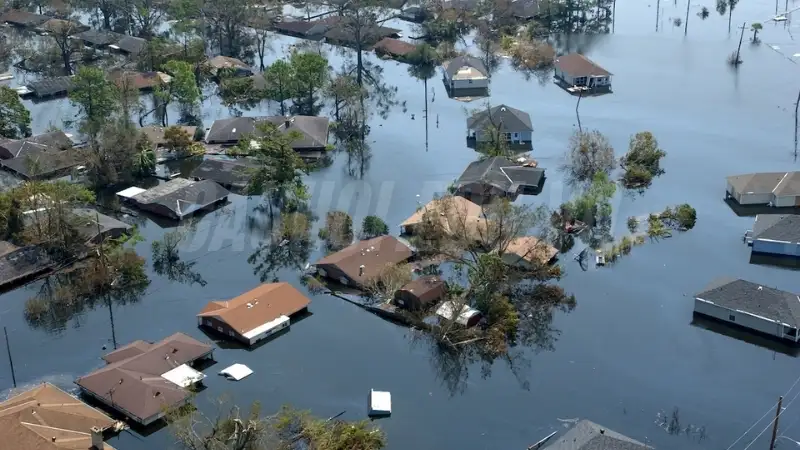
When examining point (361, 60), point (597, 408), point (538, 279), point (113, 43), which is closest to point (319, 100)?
point (361, 60)

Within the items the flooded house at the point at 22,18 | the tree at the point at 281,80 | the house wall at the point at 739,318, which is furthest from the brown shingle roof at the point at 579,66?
the flooded house at the point at 22,18

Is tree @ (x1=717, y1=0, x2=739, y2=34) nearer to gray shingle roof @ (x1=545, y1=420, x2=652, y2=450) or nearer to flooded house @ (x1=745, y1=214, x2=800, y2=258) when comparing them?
flooded house @ (x1=745, y1=214, x2=800, y2=258)

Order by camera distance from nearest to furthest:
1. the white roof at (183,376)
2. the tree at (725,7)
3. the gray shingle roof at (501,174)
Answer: the white roof at (183,376) < the gray shingle roof at (501,174) < the tree at (725,7)

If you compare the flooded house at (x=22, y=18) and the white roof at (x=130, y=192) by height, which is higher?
the flooded house at (x=22, y=18)

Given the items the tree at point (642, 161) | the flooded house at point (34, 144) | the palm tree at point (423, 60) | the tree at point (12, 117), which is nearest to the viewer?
the tree at point (642, 161)

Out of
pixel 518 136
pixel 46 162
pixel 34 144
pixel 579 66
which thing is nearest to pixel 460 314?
pixel 518 136

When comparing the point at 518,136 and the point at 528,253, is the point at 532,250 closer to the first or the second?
the point at 528,253

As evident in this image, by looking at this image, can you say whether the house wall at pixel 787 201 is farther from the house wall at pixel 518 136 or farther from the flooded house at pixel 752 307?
the house wall at pixel 518 136
